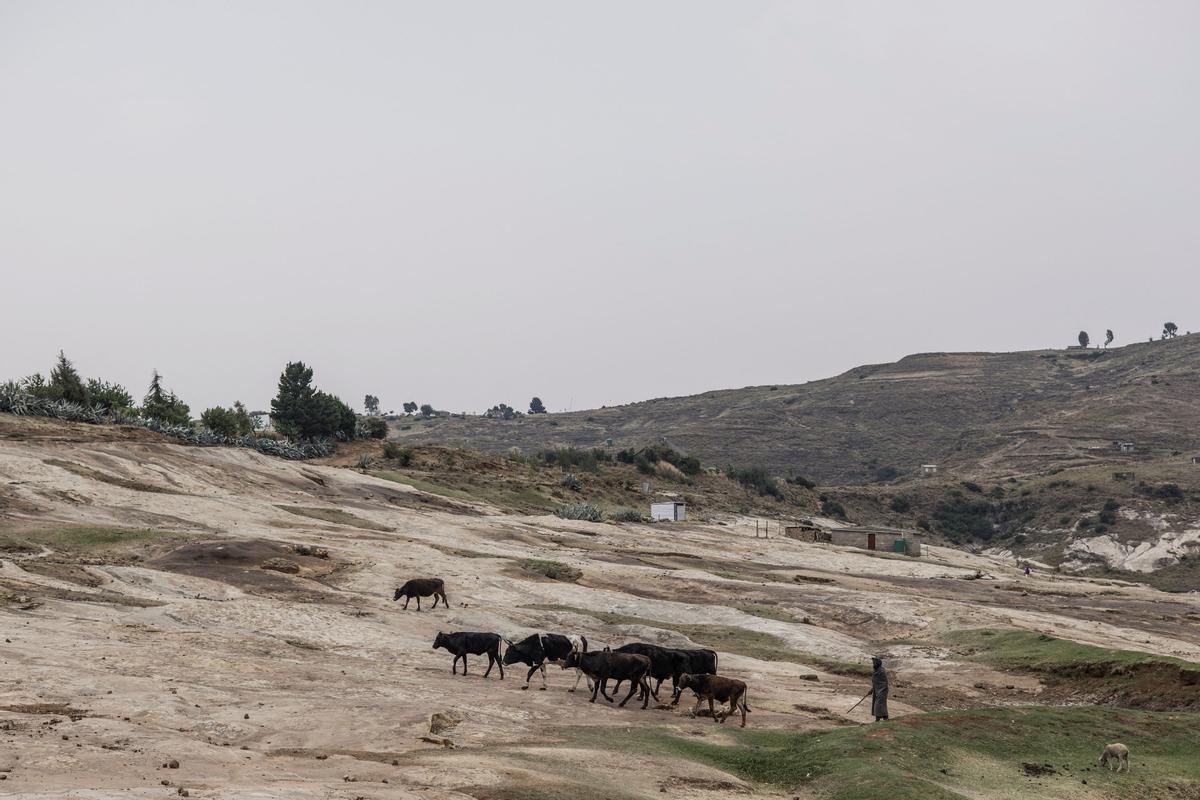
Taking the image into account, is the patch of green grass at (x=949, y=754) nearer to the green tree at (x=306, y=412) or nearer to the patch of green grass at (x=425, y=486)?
the patch of green grass at (x=425, y=486)

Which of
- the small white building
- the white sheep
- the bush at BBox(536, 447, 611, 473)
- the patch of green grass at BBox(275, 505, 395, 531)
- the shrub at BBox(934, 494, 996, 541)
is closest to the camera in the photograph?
the white sheep

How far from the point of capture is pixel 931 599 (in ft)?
161

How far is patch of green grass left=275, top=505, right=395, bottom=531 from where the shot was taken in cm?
5341

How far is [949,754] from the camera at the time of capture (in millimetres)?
23016

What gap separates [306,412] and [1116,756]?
272 ft

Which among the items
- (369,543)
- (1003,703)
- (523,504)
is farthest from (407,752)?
(523,504)

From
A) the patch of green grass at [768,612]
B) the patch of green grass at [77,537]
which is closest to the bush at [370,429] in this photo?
the patch of green grass at [77,537]

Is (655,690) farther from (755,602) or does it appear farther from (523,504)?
(523,504)

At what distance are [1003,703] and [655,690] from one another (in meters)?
11.5

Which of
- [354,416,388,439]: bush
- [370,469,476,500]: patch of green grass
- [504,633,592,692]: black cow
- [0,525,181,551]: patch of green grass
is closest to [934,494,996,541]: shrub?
[354,416,388,439]: bush

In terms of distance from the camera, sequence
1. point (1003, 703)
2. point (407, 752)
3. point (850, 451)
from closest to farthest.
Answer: point (407, 752) < point (1003, 703) < point (850, 451)

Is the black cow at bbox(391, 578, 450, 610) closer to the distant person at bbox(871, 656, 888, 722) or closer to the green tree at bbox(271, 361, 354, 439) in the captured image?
the distant person at bbox(871, 656, 888, 722)

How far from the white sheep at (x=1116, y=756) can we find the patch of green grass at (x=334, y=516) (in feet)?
124

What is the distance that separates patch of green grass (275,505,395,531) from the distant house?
127ft
